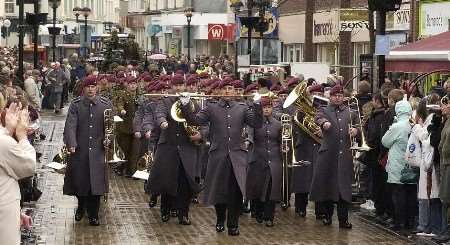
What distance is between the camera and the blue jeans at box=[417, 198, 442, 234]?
47.0 ft

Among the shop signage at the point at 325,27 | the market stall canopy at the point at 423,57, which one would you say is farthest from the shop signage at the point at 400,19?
the market stall canopy at the point at 423,57

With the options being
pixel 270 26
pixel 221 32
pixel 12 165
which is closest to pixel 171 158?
pixel 12 165

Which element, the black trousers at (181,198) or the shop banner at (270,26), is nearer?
the black trousers at (181,198)

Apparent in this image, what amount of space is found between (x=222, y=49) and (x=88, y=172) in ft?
168

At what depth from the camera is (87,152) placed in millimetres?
15539

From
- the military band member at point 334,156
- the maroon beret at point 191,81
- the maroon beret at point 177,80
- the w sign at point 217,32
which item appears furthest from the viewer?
the w sign at point 217,32

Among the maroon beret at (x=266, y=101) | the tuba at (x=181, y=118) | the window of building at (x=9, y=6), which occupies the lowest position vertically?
the tuba at (x=181, y=118)

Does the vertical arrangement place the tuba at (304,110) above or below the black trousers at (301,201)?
above

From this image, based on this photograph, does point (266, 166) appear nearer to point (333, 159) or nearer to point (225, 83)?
point (333, 159)

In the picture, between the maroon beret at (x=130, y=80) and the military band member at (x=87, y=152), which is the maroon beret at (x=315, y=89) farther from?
the maroon beret at (x=130, y=80)

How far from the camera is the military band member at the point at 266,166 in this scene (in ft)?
51.8

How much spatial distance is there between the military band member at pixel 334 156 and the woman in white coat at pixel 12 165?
692cm

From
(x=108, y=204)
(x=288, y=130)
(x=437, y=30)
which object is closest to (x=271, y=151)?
(x=288, y=130)

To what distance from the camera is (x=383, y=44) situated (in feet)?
60.3
